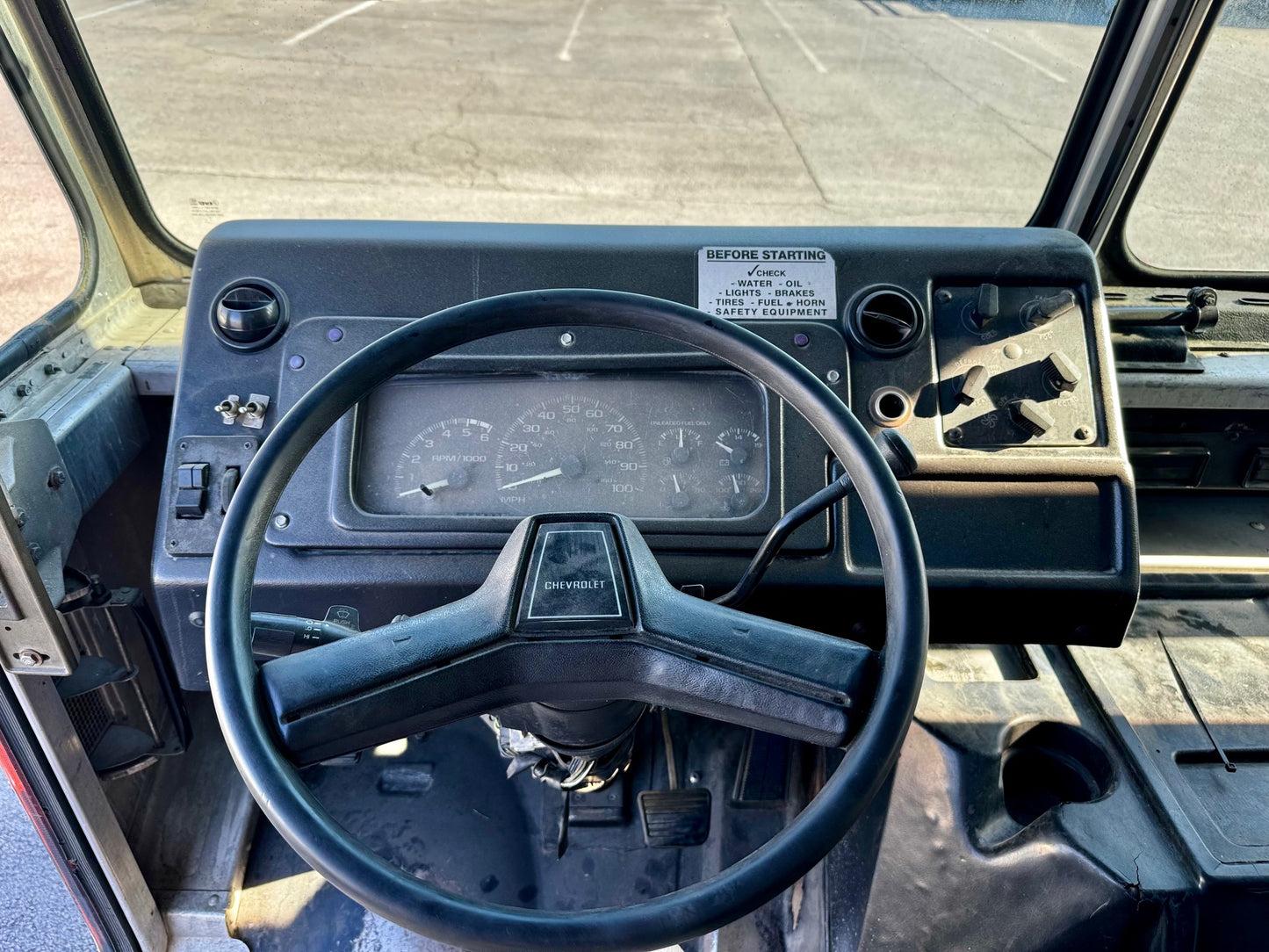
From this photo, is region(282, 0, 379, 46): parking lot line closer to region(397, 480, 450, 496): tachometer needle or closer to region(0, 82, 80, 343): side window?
region(0, 82, 80, 343): side window

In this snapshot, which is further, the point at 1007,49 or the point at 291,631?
the point at 1007,49

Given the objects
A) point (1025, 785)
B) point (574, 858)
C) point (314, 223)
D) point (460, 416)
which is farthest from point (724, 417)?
point (574, 858)

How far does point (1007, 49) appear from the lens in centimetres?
176

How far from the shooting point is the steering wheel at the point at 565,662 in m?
0.77

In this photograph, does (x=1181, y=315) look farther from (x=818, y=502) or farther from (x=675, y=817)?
(x=675, y=817)

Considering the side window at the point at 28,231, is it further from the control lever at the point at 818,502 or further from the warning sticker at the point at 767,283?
the control lever at the point at 818,502

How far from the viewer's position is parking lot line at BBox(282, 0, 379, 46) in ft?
5.29

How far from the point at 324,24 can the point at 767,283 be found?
954mm

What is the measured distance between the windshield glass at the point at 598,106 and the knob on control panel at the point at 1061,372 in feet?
1.98

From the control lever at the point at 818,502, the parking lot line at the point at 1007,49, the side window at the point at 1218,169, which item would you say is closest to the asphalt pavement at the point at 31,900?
the control lever at the point at 818,502

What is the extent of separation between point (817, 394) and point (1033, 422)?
0.61 m

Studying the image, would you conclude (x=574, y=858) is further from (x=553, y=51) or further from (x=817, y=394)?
(x=553, y=51)

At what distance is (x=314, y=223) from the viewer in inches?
58.9

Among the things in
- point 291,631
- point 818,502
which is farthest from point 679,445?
point 291,631
